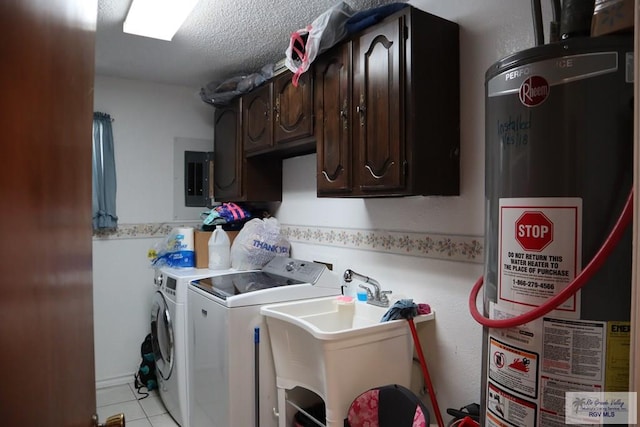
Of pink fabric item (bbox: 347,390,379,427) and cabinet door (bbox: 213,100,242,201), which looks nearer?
pink fabric item (bbox: 347,390,379,427)

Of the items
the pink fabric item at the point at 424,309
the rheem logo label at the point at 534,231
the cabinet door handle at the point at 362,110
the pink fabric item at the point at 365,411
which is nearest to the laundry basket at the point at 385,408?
the pink fabric item at the point at 365,411

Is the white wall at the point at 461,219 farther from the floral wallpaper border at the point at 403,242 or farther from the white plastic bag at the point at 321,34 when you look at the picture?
the white plastic bag at the point at 321,34

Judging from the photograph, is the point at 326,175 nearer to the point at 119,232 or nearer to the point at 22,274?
the point at 22,274

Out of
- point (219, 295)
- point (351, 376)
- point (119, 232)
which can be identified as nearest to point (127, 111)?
point (119, 232)

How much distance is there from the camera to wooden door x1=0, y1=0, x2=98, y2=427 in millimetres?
402

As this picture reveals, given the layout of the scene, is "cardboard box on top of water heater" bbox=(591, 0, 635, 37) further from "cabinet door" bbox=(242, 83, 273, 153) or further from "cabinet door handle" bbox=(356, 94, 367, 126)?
"cabinet door" bbox=(242, 83, 273, 153)

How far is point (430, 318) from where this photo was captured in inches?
75.8

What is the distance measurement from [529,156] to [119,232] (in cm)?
323

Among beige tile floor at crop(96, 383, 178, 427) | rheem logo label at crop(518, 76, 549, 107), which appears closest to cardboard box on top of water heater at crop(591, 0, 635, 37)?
rheem logo label at crop(518, 76, 549, 107)

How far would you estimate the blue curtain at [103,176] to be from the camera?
3.19 metres

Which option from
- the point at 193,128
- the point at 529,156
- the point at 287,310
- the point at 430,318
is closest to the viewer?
the point at 529,156

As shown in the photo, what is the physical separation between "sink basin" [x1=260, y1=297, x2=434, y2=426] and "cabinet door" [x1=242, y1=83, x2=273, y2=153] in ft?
3.95

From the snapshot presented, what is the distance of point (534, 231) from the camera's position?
923 millimetres

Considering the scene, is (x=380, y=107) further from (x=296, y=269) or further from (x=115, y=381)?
(x=115, y=381)
